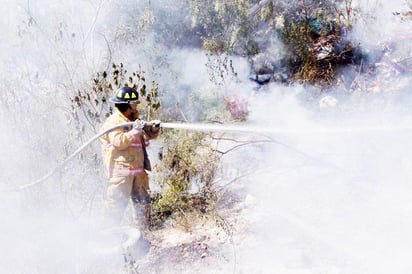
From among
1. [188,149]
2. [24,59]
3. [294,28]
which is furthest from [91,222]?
[294,28]

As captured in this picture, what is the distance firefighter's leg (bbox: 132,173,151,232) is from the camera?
13.2 feet

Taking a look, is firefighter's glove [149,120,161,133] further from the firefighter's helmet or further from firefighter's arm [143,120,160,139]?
the firefighter's helmet

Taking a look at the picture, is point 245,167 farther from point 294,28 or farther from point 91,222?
point 294,28

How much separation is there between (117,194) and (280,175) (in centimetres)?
160

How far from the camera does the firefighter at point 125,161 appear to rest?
3816mm

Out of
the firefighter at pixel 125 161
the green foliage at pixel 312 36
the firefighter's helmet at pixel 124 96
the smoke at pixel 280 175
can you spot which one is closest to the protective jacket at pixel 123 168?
the firefighter at pixel 125 161

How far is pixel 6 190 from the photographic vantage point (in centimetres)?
388

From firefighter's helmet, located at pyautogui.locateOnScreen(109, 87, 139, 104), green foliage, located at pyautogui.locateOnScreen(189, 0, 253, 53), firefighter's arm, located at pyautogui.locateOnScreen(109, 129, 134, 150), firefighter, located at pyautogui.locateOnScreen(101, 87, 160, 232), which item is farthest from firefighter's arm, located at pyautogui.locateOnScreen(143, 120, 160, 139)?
green foliage, located at pyautogui.locateOnScreen(189, 0, 253, 53)

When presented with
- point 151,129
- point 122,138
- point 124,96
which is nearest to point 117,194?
point 122,138

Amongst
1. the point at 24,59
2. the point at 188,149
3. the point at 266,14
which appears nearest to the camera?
the point at 188,149

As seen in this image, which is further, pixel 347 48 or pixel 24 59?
pixel 347 48

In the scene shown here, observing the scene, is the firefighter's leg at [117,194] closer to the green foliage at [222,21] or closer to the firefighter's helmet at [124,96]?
the firefighter's helmet at [124,96]

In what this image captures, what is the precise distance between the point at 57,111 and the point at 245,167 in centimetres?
213

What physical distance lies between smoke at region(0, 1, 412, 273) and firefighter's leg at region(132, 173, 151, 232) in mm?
381
